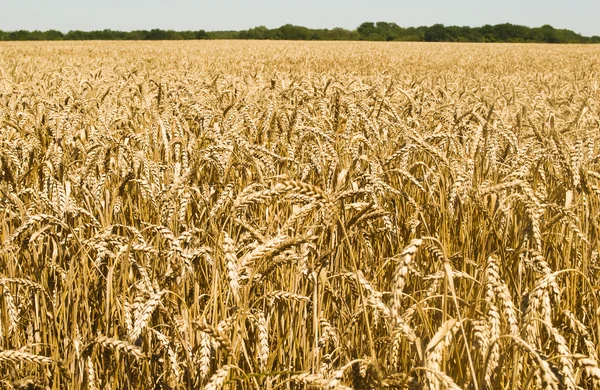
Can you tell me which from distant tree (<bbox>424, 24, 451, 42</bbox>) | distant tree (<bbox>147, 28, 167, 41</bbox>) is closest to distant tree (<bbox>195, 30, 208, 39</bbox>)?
distant tree (<bbox>147, 28, 167, 41</bbox>)

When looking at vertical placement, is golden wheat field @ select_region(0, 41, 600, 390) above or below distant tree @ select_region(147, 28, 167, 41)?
below

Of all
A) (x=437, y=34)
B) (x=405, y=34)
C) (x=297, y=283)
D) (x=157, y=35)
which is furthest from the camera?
(x=405, y=34)

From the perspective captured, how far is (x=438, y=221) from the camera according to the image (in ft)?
7.99

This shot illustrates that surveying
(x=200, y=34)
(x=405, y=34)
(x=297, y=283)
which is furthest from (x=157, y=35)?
(x=297, y=283)

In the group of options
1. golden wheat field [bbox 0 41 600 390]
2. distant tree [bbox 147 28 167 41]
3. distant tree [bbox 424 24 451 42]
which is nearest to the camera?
golden wheat field [bbox 0 41 600 390]

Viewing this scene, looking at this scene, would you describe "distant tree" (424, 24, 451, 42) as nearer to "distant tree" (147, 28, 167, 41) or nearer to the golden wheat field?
"distant tree" (147, 28, 167, 41)

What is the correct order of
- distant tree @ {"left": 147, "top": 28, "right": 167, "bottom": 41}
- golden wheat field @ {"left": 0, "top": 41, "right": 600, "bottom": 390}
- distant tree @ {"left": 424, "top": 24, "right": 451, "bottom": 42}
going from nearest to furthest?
golden wheat field @ {"left": 0, "top": 41, "right": 600, "bottom": 390} → distant tree @ {"left": 147, "top": 28, "right": 167, "bottom": 41} → distant tree @ {"left": 424, "top": 24, "right": 451, "bottom": 42}

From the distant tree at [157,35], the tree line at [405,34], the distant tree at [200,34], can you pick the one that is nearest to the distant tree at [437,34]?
the tree line at [405,34]

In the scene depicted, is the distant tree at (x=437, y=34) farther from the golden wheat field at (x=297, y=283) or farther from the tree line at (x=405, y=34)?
the golden wheat field at (x=297, y=283)

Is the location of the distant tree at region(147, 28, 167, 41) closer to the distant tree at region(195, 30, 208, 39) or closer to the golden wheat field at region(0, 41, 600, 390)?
the distant tree at region(195, 30, 208, 39)

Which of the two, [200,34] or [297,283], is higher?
[200,34]

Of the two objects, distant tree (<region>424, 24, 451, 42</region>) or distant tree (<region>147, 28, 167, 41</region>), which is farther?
distant tree (<region>424, 24, 451, 42</region>)

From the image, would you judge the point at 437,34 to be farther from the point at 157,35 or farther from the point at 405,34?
the point at 157,35

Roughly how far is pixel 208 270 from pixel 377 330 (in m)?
0.63
